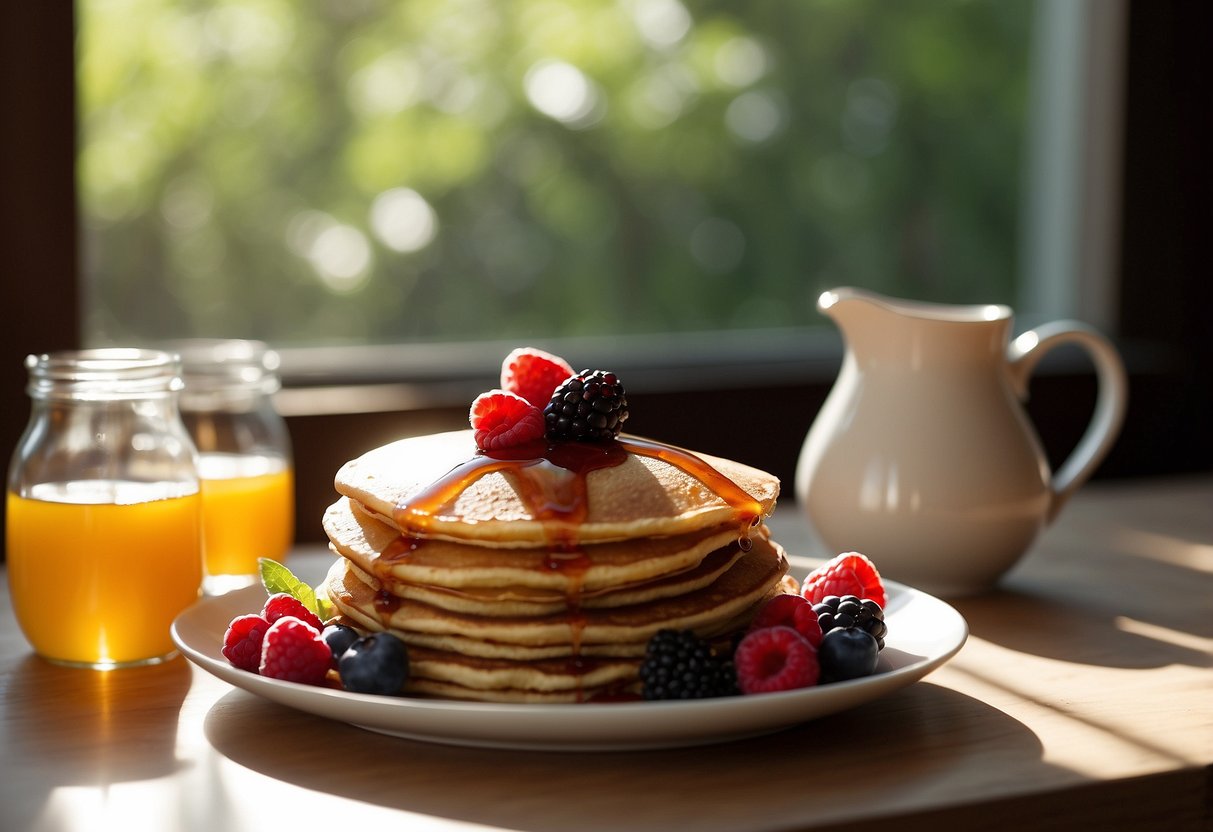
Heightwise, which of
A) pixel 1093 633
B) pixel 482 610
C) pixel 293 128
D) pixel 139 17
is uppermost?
pixel 139 17

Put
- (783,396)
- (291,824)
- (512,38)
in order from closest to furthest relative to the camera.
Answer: (291,824) < (783,396) < (512,38)

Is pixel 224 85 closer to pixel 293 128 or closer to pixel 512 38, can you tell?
pixel 293 128

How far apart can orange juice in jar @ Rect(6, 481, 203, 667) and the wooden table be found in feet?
0.09

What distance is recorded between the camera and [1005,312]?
57.2 inches

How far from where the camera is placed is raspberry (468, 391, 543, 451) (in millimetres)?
1069

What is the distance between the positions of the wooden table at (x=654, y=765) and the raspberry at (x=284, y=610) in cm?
7

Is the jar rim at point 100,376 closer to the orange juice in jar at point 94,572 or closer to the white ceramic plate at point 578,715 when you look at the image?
the orange juice in jar at point 94,572

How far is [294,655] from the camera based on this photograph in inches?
37.2

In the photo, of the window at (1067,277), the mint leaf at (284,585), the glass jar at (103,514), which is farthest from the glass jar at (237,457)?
the window at (1067,277)

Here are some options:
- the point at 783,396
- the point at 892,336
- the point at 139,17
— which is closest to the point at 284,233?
the point at 139,17

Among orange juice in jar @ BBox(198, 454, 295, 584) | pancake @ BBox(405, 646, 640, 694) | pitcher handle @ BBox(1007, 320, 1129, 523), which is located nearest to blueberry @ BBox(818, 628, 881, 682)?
pancake @ BBox(405, 646, 640, 694)

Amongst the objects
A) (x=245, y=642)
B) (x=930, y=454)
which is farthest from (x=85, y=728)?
(x=930, y=454)

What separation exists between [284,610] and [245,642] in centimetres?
4

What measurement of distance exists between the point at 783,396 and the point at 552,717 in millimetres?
1522
